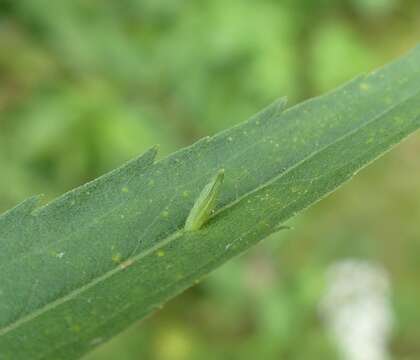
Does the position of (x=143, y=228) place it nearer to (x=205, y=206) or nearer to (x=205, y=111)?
(x=205, y=206)

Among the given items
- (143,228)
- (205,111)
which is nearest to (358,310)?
(205,111)

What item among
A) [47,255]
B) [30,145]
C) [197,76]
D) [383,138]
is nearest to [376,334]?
[197,76]

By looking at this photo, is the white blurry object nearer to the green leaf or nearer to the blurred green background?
the blurred green background

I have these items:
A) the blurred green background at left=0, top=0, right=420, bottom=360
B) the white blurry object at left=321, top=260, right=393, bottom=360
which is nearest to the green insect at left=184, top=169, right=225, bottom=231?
the blurred green background at left=0, top=0, right=420, bottom=360

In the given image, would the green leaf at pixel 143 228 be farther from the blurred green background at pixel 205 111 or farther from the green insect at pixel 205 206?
the blurred green background at pixel 205 111

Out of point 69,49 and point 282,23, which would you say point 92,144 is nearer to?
point 69,49
